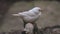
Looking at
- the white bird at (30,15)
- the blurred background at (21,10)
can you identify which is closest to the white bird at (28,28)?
the white bird at (30,15)

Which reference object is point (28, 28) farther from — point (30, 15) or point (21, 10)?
point (21, 10)

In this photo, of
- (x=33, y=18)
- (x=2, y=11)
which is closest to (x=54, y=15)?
(x=2, y=11)

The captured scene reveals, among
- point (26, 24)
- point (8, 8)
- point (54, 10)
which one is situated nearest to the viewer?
point (26, 24)

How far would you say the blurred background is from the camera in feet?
9.51

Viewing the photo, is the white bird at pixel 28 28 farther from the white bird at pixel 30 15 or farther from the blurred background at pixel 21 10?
the blurred background at pixel 21 10

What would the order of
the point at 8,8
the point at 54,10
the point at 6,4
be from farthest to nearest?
the point at 6,4
the point at 8,8
the point at 54,10

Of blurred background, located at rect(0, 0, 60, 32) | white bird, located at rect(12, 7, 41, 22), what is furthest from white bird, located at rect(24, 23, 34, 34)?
blurred background, located at rect(0, 0, 60, 32)

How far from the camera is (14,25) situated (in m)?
2.94

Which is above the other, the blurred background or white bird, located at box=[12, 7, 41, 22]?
the blurred background

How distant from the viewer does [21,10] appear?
3.54 metres

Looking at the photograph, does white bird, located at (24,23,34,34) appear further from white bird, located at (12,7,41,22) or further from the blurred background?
the blurred background

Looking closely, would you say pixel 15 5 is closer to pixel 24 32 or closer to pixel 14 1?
pixel 14 1

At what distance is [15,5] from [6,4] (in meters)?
0.26

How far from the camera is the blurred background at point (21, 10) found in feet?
9.51
